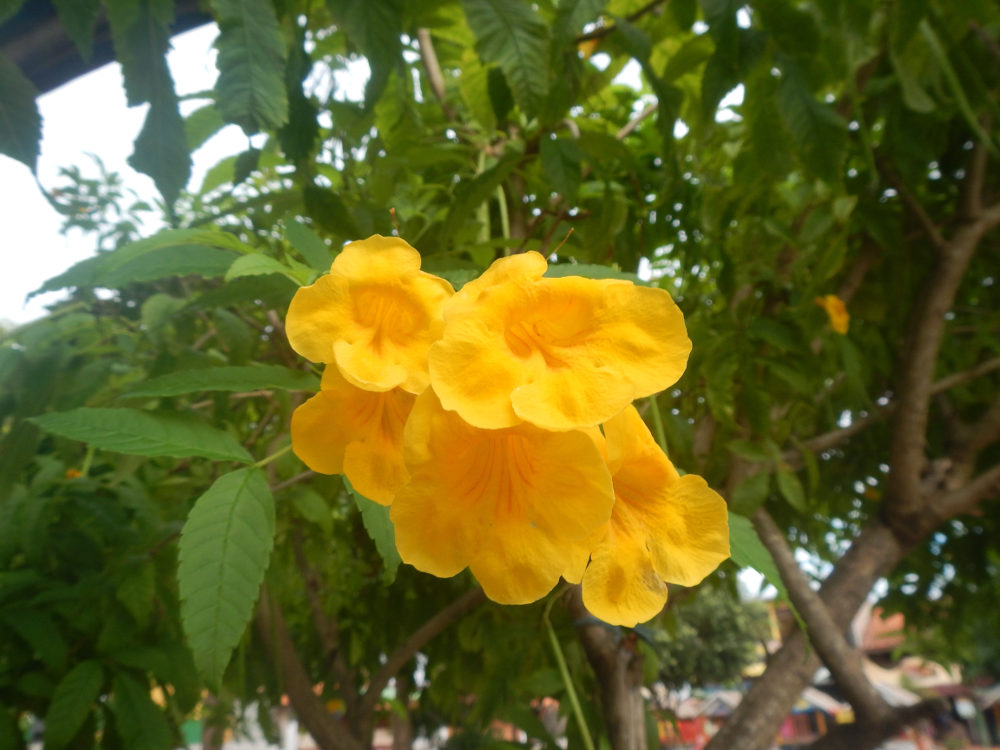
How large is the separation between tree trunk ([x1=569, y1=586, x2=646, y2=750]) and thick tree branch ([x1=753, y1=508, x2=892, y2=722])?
478 mm

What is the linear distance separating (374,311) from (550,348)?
0.12 metres

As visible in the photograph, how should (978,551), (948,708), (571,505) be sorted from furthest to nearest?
(978,551) < (948,708) < (571,505)

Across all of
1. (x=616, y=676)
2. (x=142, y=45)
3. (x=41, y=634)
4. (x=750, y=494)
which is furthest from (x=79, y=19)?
(x=750, y=494)

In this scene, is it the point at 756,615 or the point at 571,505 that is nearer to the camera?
the point at 571,505

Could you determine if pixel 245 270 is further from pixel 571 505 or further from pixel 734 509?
pixel 734 509

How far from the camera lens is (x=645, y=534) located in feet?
1.29

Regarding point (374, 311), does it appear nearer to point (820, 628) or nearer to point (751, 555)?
point (751, 555)

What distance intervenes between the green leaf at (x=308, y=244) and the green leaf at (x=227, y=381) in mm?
85

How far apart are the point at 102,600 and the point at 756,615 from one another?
619 centimetres

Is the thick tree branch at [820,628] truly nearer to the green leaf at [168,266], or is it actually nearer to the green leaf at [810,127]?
the green leaf at [810,127]

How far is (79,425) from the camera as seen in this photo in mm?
434

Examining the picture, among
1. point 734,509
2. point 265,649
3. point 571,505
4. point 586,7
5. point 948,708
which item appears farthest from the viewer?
point 265,649

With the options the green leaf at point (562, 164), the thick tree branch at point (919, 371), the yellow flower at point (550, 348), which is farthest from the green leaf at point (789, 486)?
the yellow flower at point (550, 348)

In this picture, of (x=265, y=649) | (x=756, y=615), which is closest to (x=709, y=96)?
(x=265, y=649)
